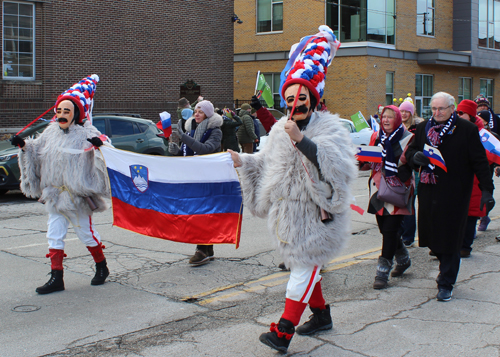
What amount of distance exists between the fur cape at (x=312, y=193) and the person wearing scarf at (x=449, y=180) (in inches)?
59.7

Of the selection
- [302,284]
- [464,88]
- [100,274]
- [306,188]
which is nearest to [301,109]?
[306,188]

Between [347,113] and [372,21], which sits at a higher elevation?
[372,21]

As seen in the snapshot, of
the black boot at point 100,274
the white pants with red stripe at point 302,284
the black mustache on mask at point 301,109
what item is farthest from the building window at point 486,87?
the white pants with red stripe at point 302,284

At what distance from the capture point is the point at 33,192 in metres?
5.62

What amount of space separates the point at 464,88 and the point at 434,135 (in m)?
30.9

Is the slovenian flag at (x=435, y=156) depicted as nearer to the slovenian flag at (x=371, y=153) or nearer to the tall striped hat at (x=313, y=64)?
the slovenian flag at (x=371, y=153)

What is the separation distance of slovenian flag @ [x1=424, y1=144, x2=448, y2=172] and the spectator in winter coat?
35.1 feet

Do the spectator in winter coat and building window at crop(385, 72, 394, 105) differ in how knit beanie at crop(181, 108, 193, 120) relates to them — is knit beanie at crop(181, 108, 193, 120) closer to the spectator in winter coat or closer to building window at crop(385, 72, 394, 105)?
the spectator in winter coat

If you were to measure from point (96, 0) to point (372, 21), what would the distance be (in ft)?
46.3

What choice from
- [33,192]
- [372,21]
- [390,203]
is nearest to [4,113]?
[33,192]

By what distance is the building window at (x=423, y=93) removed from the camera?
30281 mm

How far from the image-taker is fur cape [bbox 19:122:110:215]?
17.9 ft

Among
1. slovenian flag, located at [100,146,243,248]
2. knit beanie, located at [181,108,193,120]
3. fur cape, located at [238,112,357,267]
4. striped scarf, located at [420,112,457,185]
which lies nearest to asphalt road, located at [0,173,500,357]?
slovenian flag, located at [100,146,243,248]

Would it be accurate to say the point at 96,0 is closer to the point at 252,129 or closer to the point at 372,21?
the point at 252,129
